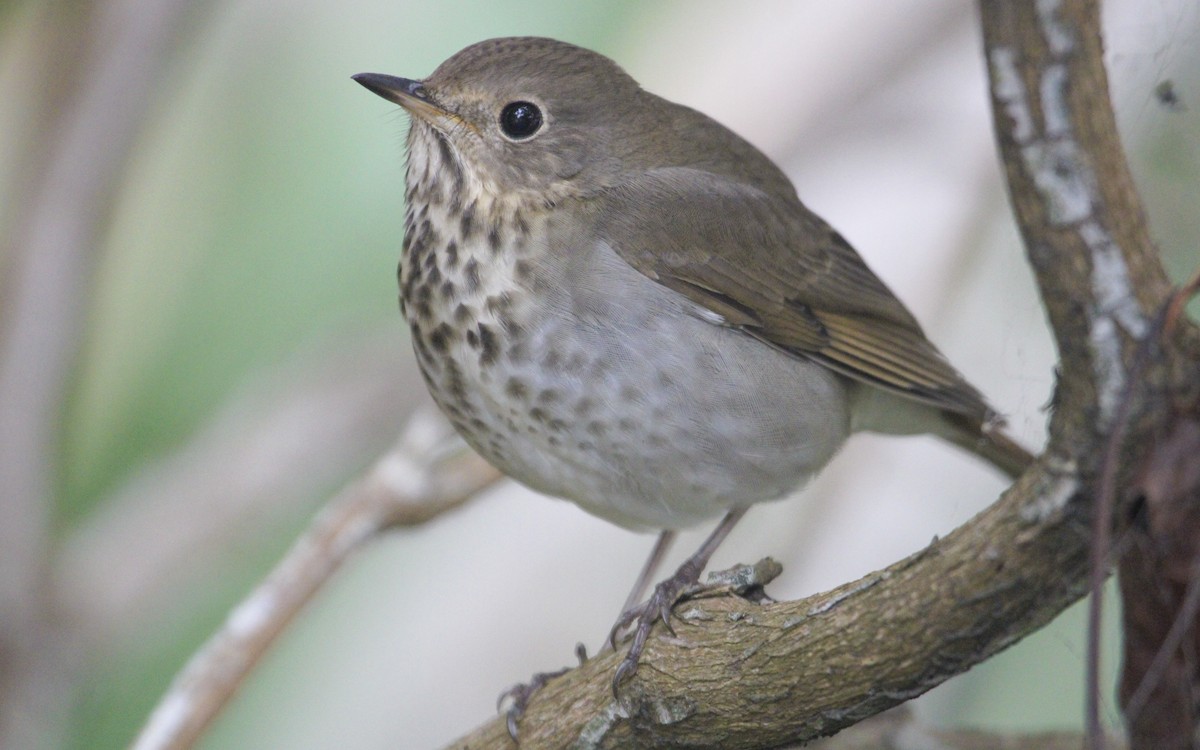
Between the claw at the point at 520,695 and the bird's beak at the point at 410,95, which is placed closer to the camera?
the claw at the point at 520,695

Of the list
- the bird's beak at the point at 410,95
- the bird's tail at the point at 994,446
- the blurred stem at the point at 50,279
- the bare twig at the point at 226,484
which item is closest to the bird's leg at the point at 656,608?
the bird's tail at the point at 994,446

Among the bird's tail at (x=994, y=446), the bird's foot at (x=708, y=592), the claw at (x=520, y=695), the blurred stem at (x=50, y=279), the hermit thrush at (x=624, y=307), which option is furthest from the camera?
the blurred stem at (x=50, y=279)

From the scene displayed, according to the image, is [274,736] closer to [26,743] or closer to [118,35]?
[26,743]

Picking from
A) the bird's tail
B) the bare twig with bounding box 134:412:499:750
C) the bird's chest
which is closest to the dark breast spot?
the bird's chest

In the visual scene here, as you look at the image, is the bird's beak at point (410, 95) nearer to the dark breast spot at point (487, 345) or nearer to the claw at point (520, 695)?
the dark breast spot at point (487, 345)

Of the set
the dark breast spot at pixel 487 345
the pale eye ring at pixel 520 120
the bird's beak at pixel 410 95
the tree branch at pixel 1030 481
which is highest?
the bird's beak at pixel 410 95

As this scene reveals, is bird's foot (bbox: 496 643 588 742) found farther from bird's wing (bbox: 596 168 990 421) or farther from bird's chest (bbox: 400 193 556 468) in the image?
bird's wing (bbox: 596 168 990 421)

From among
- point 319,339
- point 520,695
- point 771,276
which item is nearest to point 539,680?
point 520,695

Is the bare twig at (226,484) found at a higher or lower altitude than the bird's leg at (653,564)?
higher
